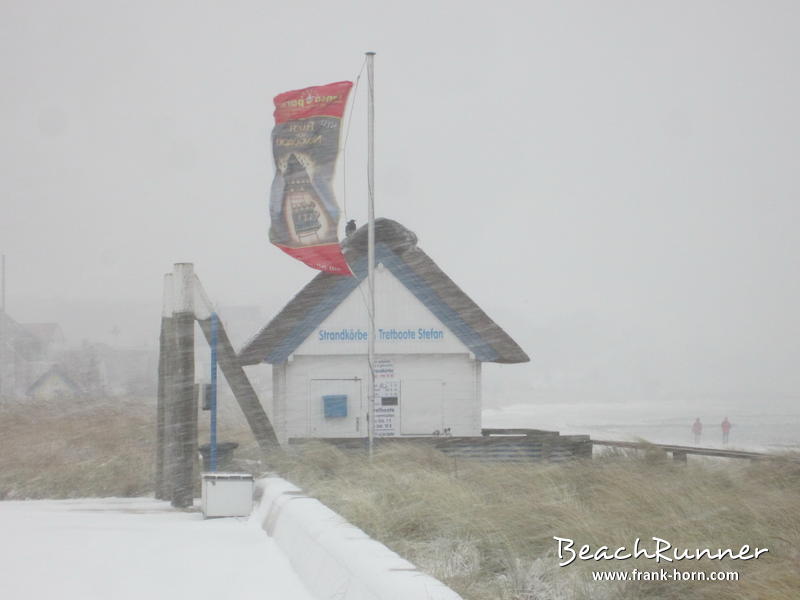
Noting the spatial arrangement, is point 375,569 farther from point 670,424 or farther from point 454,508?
point 670,424

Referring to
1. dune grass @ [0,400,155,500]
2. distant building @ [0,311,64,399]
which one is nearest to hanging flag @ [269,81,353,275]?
dune grass @ [0,400,155,500]

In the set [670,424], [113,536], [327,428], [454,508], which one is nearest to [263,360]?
[327,428]

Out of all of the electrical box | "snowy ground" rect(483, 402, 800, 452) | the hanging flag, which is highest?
the hanging flag

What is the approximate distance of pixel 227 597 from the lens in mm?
9828

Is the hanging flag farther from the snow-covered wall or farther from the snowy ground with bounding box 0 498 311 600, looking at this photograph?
the snow-covered wall

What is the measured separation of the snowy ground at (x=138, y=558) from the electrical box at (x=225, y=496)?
0.84 feet

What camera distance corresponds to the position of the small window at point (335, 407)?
1003 inches

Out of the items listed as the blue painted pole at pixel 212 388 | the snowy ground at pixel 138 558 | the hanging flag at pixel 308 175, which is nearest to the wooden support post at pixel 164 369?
the blue painted pole at pixel 212 388

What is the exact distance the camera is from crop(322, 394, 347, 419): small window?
25469 mm

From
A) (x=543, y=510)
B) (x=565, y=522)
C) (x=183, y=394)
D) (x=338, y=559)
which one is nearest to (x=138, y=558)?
(x=338, y=559)

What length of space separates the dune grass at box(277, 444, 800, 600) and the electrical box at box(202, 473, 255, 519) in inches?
38.9

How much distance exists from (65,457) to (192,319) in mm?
8198

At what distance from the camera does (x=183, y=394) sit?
61.3 ft

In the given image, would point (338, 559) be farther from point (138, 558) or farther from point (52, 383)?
point (52, 383)
